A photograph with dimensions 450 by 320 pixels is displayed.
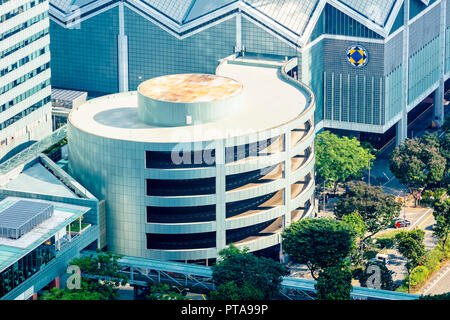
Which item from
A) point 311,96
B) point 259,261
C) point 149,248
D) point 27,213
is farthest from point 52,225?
point 311,96

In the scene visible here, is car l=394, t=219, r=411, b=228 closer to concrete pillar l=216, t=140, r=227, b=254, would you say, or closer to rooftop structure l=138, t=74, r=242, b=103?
concrete pillar l=216, t=140, r=227, b=254

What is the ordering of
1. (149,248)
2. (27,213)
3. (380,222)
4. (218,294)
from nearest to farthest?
1. (218,294)
2. (27,213)
3. (149,248)
4. (380,222)

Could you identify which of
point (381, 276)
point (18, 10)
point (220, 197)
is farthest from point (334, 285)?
point (18, 10)

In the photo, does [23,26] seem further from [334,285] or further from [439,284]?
[439,284]

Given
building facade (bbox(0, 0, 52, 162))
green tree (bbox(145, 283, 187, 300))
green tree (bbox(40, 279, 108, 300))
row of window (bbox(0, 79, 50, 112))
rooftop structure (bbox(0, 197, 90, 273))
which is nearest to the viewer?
green tree (bbox(40, 279, 108, 300))

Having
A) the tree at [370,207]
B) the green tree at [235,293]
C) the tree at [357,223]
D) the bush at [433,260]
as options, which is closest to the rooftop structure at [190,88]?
the tree at [370,207]

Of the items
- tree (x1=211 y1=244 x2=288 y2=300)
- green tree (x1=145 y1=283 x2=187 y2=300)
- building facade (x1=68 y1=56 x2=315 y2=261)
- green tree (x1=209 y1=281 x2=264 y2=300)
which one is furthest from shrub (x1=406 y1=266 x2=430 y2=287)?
green tree (x1=145 y1=283 x2=187 y2=300)

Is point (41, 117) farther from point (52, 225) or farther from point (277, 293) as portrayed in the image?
point (277, 293)
